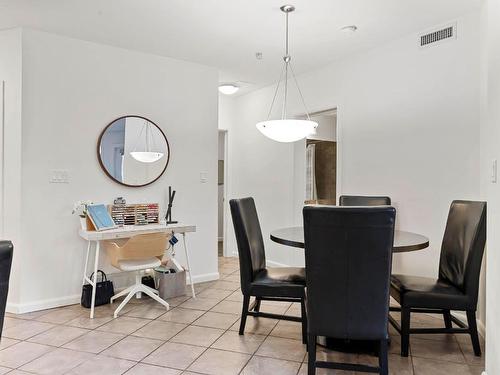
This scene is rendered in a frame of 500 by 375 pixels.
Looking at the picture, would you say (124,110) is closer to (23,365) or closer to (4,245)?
(23,365)

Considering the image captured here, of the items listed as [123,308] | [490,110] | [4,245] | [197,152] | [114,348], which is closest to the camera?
[4,245]

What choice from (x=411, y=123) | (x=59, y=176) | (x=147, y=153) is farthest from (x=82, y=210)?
(x=411, y=123)

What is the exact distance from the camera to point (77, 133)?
11.9 ft

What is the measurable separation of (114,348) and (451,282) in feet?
7.77

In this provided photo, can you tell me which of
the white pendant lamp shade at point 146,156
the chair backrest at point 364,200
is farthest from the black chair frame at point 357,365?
the white pendant lamp shade at point 146,156

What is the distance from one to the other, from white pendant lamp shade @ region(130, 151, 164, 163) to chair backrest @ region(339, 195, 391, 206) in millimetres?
1945

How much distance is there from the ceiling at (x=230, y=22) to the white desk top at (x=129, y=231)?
1773 millimetres

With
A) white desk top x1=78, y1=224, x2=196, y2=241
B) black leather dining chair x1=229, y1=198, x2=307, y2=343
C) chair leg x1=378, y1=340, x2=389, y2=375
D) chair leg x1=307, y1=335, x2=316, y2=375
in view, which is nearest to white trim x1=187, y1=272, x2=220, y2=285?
white desk top x1=78, y1=224, x2=196, y2=241

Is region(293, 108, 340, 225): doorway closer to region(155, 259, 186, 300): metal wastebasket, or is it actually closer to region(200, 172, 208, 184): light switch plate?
region(200, 172, 208, 184): light switch plate

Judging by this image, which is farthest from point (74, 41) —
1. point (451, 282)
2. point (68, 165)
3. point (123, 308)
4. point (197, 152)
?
point (451, 282)

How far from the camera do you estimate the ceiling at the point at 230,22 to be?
2.90 meters

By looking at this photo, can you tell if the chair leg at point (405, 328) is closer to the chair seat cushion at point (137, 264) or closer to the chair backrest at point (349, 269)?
the chair backrest at point (349, 269)

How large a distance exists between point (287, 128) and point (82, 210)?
211 cm

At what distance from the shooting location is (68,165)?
11.7ft
